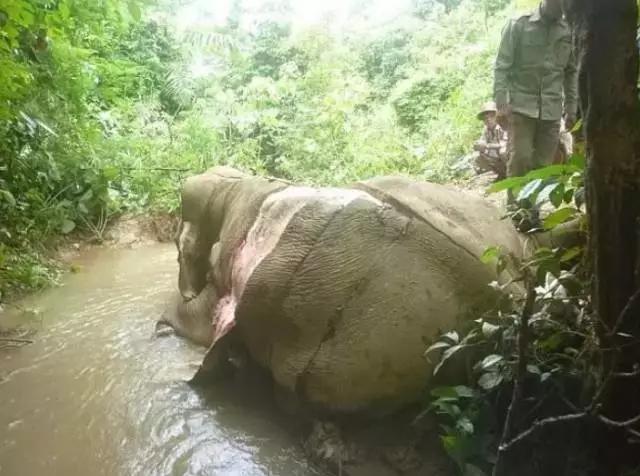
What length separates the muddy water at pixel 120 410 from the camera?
131 inches

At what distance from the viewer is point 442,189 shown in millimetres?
3643

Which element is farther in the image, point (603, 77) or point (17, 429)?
point (17, 429)

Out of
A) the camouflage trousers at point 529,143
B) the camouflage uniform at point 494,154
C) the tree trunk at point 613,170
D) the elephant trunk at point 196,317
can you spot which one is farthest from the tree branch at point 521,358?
the camouflage uniform at point 494,154

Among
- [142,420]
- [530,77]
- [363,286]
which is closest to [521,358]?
[363,286]

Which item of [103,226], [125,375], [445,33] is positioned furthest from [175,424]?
[445,33]

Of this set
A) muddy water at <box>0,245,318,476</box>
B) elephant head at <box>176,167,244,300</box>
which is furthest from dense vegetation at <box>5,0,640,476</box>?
elephant head at <box>176,167,244,300</box>

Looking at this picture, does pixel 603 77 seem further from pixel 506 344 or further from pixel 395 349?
pixel 395 349

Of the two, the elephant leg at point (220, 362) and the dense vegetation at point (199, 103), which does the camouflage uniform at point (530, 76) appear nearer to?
the elephant leg at point (220, 362)

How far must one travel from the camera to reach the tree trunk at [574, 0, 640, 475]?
6.12 feet

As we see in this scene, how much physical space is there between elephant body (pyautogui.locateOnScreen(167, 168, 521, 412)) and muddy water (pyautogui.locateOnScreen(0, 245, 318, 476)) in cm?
42

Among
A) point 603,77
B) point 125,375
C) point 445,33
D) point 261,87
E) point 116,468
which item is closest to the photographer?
point 603,77

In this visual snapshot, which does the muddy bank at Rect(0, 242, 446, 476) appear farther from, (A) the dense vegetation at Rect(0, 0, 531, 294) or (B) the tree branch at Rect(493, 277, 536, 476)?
(A) the dense vegetation at Rect(0, 0, 531, 294)

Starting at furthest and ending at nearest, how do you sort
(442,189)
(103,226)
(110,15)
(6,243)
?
(103,226), (6,243), (110,15), (442,189)

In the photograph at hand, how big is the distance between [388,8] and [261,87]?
Answer: 5006 mm
